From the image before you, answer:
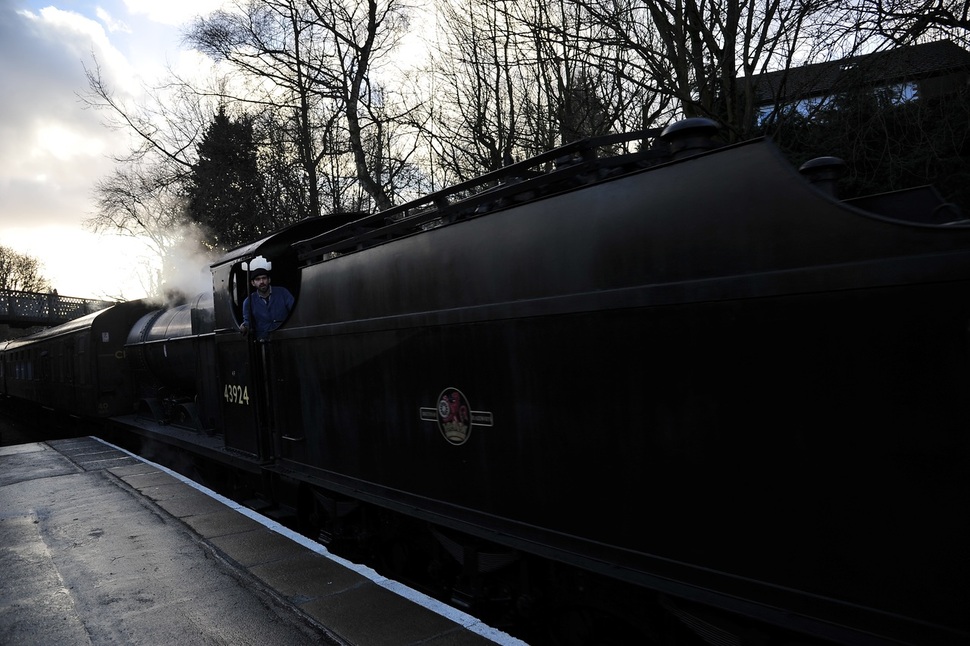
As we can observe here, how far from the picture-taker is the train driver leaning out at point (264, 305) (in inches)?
213

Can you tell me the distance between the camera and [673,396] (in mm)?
2361

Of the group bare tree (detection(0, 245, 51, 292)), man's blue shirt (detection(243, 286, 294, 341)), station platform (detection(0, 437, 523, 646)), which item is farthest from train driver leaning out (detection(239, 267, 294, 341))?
bare tree (detection(0, 245, 51, 292))

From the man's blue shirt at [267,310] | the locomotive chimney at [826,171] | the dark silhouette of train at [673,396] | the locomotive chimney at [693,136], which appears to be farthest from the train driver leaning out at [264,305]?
the locomotive chimney at [826,171]

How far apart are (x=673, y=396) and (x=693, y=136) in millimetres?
1050

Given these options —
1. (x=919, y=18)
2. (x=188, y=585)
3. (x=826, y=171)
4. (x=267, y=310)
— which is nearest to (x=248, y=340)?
(x=267, y=310)

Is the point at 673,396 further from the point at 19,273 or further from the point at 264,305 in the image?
the point at 19,273

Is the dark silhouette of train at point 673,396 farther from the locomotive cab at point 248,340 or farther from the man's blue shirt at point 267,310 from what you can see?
the locomotive cab at point 248,340

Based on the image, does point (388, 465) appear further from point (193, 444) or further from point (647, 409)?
point (193, 444)

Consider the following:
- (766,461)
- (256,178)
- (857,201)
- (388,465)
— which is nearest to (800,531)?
(766,461)

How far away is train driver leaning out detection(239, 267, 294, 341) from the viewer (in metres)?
5.40

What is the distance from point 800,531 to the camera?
203cm

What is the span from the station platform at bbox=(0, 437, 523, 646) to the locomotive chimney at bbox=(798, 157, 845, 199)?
2.45 m

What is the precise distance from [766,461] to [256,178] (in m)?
20.8

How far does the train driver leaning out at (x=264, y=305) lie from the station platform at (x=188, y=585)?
1.53 metres
